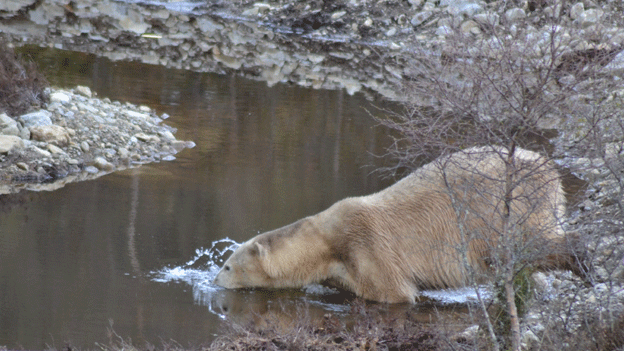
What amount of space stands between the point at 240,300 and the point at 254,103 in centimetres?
938

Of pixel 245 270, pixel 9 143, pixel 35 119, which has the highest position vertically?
pixel 35 119

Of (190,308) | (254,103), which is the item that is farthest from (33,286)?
(254,103)

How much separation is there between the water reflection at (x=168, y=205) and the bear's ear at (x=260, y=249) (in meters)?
0.55

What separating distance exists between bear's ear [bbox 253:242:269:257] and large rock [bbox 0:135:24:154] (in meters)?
4.91

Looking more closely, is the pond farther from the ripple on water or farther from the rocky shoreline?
the rocky shoreline

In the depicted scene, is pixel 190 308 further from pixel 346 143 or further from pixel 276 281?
pixel 346 143

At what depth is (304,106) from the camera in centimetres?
1667

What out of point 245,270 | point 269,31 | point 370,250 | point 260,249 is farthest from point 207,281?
point 269,31

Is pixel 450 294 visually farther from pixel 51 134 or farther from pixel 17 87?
pixel 17 87

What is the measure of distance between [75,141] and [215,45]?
40.5 ft

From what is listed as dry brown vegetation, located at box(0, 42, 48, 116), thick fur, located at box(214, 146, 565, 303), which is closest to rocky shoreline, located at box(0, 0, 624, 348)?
dry brown vegetation, located at box(0, 42, 48, 116)

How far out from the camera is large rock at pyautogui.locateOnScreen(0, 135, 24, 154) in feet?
34.2

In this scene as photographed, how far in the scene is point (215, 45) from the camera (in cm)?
2330

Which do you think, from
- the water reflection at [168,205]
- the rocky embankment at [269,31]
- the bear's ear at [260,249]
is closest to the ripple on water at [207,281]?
the water reflection at [168,205]
